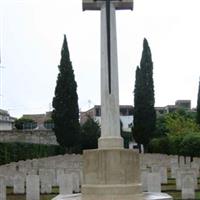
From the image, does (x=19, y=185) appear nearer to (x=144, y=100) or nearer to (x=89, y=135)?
(x=144, y=100)

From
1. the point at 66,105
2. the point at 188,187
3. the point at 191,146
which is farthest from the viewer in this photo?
the point at 66,105

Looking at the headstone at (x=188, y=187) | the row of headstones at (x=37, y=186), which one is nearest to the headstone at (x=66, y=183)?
the row of headstones at (x=37, y=186)

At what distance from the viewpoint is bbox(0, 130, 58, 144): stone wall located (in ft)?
164

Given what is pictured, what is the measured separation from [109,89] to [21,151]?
30053mm

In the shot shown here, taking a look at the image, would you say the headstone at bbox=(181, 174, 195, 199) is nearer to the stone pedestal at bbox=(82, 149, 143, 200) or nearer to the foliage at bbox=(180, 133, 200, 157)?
the stone pedestal at bbox=(82, 149, 143, 200)

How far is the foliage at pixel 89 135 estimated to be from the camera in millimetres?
57188

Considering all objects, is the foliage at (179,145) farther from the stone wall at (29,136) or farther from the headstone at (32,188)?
the headstone at (32,188)

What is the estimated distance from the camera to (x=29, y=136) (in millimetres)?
52969

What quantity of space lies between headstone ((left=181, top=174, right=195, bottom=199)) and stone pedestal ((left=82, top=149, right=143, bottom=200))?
680 cm

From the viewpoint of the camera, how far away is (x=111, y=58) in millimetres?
10508

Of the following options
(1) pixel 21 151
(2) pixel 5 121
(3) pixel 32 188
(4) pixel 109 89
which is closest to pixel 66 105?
(1) pixel 21 151

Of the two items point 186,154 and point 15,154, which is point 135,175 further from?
point 15,154

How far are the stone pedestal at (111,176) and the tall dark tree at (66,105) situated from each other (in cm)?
3888

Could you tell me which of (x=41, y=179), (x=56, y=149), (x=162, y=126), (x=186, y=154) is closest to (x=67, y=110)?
(x=56, y=149)
